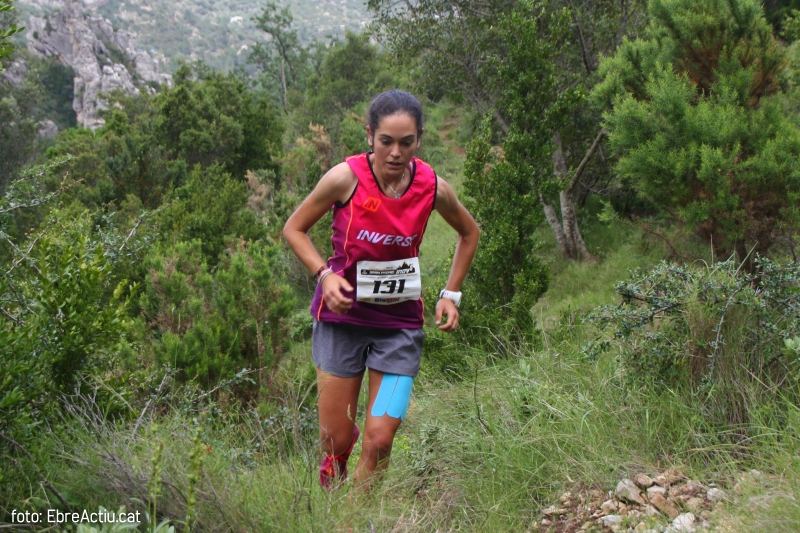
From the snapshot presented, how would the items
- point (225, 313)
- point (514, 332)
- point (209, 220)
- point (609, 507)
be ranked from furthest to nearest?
point (209, 220), point (225, 313), point (514, 332), point (609, 507)

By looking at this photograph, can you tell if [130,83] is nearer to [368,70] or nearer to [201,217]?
[368,70]

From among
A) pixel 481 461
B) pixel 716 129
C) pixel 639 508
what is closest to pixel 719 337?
pixel 639 508

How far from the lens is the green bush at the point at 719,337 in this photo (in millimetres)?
2953

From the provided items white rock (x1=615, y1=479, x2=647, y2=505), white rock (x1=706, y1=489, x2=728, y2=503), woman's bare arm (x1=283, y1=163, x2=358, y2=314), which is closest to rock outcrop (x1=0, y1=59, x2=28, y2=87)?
woman's bare arm (x1=283, y1=163, x2=358, y2=314)

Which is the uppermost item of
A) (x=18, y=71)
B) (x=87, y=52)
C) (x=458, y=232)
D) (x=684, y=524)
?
(x=87, y=52)

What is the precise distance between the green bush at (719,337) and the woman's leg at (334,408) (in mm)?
1322

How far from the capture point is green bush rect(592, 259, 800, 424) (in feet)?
9.69

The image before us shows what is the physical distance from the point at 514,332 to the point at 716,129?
277 centimetres

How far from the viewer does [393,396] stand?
299 centimetres

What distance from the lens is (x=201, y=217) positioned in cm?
1293

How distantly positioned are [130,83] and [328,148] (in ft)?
159

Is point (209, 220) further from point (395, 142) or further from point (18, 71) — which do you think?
point (18, 71)

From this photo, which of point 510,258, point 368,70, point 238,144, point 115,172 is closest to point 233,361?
point 510,258

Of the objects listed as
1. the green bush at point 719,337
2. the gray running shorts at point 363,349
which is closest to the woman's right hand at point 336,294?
the gray running shorts at point 363,349
